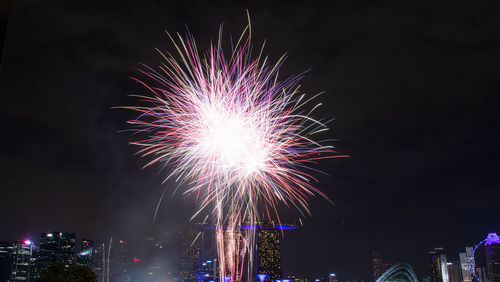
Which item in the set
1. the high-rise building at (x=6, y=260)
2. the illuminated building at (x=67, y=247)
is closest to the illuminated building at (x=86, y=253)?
the illuminated building at (x=67, y=247)

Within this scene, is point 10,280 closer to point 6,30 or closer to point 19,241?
point 19,241

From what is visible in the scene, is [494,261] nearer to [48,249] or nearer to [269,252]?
[269,252]

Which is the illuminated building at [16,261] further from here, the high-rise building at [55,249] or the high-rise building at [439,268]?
the high-rise building at [439,268]

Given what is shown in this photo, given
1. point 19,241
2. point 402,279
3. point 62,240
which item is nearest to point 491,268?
point 402,279

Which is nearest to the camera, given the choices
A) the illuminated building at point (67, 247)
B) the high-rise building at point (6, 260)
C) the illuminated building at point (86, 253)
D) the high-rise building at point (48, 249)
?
the high-rise building at point (6, 260)

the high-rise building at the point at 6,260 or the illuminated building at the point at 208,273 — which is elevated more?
the high-rise building at the point at 6,260

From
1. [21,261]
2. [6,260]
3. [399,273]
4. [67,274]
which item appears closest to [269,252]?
[399,273]
